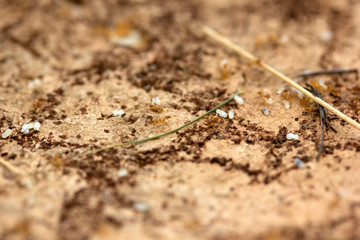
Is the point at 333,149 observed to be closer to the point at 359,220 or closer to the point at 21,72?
the point at 359,220

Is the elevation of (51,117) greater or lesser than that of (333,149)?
lesser

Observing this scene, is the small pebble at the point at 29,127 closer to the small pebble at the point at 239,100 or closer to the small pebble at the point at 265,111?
the small pebble at the point at 239,100

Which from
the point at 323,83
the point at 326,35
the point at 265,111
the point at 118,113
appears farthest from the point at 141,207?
the point at 326,35

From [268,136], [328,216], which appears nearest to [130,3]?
[268,136]

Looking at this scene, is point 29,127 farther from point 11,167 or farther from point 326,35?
point 326,35

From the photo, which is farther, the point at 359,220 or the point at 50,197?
the point at 50,197

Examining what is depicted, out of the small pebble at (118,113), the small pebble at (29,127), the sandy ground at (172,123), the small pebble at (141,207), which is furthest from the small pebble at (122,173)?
the small pebble at (29,127)
